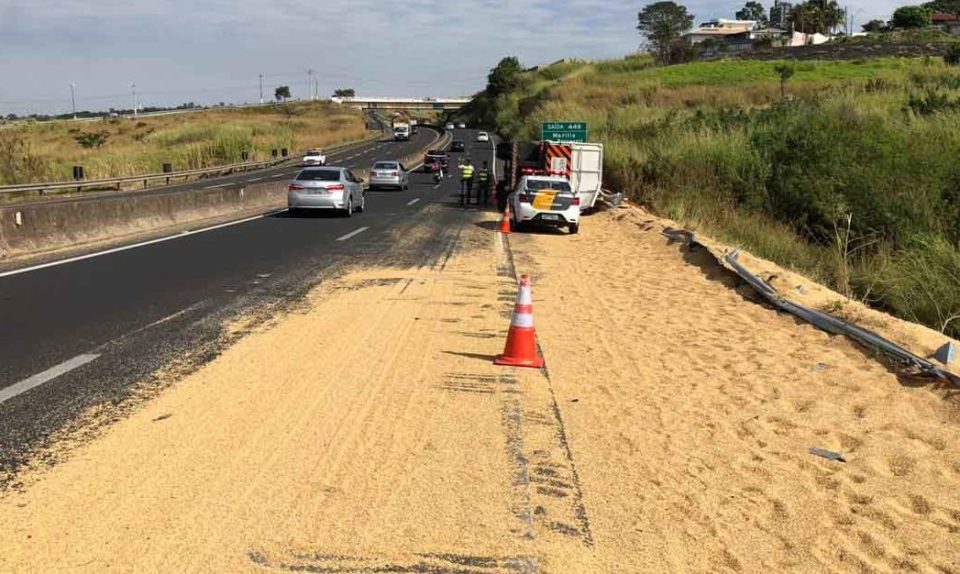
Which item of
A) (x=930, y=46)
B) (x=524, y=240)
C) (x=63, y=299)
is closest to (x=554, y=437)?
(x=63, y=299)

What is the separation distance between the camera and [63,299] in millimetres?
9141

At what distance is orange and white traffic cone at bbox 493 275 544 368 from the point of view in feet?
23.2

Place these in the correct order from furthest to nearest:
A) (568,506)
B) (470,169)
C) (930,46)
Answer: (930,46)
(470,169)
(568,506)

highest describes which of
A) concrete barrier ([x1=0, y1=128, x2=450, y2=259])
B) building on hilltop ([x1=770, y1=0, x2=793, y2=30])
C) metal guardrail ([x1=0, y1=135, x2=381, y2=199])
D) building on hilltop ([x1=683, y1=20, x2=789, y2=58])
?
building on hilltop ([x1=770, y1=0, x2=793, y2=30])

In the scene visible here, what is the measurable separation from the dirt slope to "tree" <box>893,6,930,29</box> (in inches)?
5516

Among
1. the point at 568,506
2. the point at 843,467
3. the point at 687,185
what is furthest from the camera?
the point at 687,185

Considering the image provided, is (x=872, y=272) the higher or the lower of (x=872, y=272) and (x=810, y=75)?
the lower

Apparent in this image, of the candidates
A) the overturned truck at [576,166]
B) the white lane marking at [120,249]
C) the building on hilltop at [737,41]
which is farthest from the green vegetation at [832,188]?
the building on hilltop at [737,41]

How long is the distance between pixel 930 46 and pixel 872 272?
82488 millimetres

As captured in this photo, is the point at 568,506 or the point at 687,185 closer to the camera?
the point at 568,506

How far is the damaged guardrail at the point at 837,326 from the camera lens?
654 centimetres

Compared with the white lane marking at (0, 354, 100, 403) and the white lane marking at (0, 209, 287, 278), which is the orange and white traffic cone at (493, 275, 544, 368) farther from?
the white lane marking at (0, 209, 287, 278)

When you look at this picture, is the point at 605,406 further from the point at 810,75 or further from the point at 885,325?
the point at 810,75

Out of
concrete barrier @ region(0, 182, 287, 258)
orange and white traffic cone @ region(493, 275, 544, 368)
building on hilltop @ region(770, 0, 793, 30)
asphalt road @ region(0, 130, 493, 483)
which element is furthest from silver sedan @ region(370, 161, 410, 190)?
building on hilltop @ region(770, 0, 793, 30)
